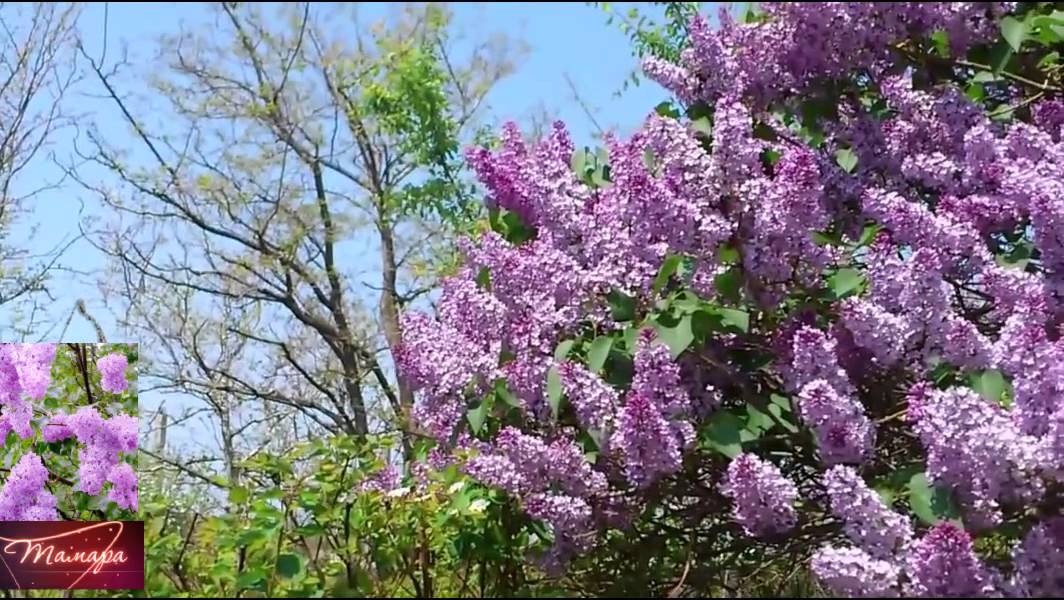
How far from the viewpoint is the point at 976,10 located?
2584 mm

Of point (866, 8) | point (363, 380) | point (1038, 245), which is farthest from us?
point (363, 380)

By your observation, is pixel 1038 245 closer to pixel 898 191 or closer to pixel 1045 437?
pixel 898 191

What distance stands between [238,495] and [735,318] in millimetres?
1036

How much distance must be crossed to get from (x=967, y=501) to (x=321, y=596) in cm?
112

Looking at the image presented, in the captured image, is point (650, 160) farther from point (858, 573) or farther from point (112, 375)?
point (112, 375)

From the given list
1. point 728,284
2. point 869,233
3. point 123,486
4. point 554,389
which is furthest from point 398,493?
point 123,486

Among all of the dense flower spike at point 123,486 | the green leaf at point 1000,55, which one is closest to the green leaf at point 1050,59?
the green leaf at point 1000,55

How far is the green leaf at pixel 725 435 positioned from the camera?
2275mm

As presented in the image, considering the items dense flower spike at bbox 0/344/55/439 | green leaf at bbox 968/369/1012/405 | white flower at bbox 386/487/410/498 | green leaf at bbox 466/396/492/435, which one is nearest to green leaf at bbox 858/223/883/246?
green leaf at bbox 968/369/1012/405

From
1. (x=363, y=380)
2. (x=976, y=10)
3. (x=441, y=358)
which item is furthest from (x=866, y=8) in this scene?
(x=363, y=380)

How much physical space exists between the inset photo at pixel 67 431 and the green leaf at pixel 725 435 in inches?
80.4

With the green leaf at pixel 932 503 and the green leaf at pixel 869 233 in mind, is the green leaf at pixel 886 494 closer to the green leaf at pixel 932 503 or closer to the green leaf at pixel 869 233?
the green leaf at pixel 932 503

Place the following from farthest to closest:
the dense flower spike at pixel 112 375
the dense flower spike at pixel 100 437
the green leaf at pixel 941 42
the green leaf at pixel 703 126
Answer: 1. the dense flower spike at pixel 112 375
2. the dense flower spike at pixel 100 437
3. the green leaf at pixel 703 126
4. the green leaf at pixel 941 42

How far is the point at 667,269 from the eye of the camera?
237cm
